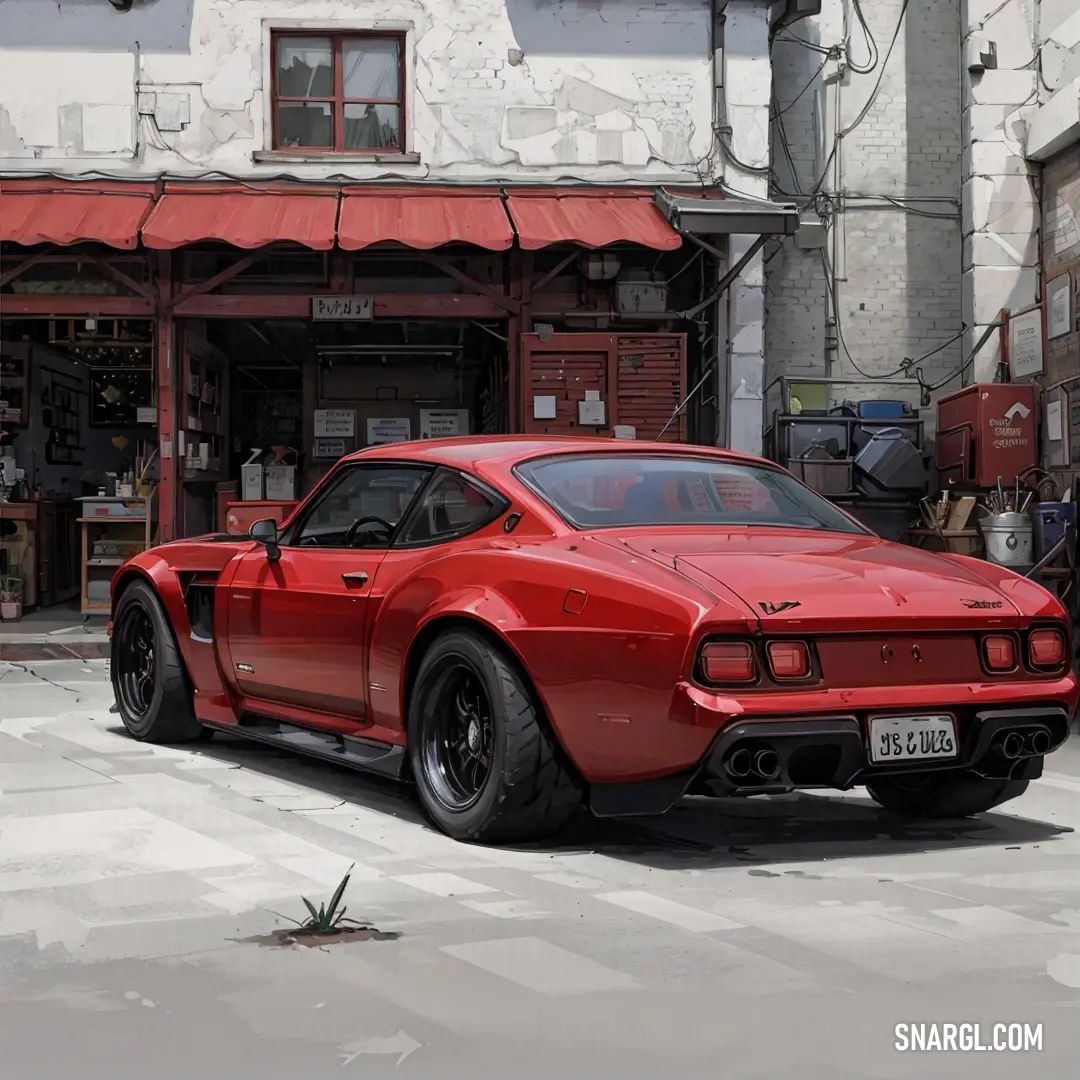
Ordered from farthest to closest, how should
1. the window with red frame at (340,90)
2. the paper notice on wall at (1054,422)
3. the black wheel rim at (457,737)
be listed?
1. the window with red frame at (340,90)
2. the paper notice on wall at (1054,422)
3. the black wheel rim at (457,737)

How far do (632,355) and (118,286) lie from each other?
4.59 meters

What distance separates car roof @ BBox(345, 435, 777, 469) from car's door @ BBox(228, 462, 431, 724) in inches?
3.4

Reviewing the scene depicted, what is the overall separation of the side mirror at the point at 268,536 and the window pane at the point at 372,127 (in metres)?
8.61

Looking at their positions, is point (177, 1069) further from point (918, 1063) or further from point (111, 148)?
point (111, 148)

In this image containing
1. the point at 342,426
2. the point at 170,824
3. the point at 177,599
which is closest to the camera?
the point at 170,824

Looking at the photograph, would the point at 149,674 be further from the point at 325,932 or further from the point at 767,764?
the point at 767,764

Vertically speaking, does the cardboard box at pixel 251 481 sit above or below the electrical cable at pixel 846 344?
below

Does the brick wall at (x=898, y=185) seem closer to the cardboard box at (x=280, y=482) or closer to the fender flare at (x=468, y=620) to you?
the cardboard box at (x=280, y=482)

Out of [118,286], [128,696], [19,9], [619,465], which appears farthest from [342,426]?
[619,465]

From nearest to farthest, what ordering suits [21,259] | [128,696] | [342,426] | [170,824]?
[170,824] → [128,696] → [21,259] → [342,426]

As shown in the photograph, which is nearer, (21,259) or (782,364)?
(21,259)

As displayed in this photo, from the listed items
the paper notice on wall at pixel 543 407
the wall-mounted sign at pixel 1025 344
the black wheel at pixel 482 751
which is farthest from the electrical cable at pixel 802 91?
the black wheel at pixel 482 751

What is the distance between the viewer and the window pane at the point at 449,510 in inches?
207

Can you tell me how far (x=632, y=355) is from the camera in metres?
13.5
